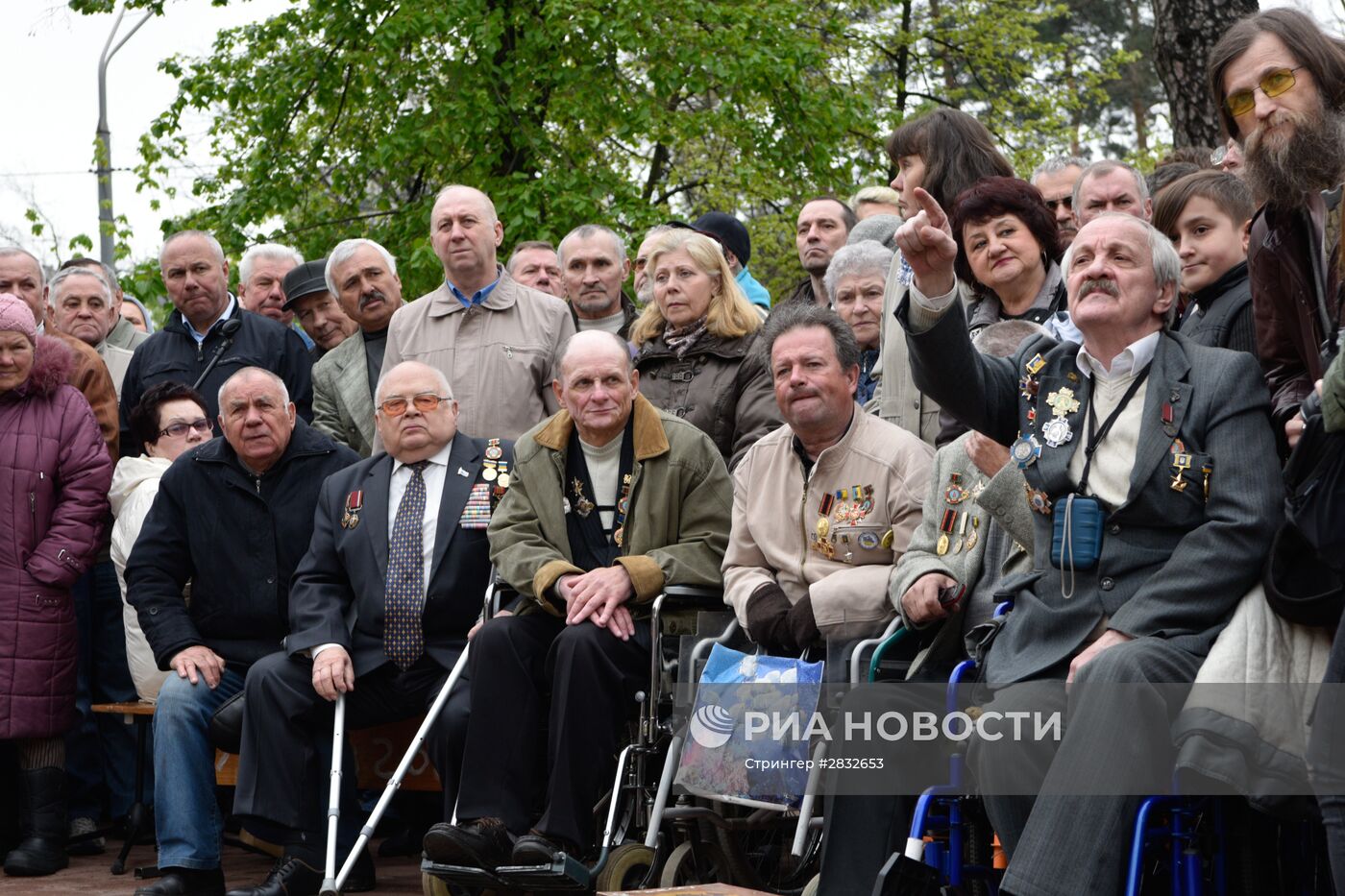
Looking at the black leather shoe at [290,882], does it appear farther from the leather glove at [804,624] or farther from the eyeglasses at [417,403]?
the leather glove at [804,624]

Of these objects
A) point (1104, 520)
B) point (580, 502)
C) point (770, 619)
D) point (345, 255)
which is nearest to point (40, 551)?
point (345, 255)

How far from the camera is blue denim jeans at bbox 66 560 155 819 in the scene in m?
7.66

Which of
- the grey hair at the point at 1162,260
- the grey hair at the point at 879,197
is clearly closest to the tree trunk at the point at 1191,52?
the grey hair at the point at 879,197

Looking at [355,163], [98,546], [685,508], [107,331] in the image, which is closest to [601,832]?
[685,508]

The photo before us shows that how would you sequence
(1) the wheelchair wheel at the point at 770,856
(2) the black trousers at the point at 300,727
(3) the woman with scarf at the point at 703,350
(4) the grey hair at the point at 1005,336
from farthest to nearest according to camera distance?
(3) the woman with scarf at the point at 703,350 < (2) the black trousers at the point at 300,727 < (1) the wheelchair wheel at the point at 770,856 < (4) the grey hair at the point at 1005,336

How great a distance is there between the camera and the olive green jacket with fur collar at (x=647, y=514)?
5.96 m

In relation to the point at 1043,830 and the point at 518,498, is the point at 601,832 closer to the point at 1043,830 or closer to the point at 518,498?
the point at 518,498

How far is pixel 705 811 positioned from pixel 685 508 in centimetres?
122

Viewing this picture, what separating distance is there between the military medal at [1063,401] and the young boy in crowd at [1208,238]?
71cm

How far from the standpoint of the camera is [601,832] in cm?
578

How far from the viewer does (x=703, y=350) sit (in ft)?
22.0

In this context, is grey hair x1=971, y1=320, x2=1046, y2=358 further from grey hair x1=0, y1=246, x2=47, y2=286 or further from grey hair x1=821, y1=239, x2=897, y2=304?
grey hair x1=0, y1=246, x2=47, y2=286

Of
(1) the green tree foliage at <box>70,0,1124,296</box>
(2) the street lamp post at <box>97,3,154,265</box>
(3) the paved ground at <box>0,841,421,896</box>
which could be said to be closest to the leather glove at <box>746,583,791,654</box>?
(3) the paved ground at <box>0,841,421,896</box>

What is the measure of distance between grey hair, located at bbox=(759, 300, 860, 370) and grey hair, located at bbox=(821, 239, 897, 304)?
69 centimetres
